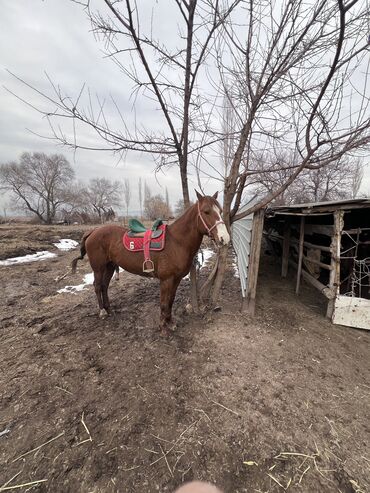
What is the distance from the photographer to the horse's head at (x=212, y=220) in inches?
118

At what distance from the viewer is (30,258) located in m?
8.77

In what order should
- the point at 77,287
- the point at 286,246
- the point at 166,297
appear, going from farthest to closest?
the point at 286,246 < the point at 77,287 < the point at 166,297

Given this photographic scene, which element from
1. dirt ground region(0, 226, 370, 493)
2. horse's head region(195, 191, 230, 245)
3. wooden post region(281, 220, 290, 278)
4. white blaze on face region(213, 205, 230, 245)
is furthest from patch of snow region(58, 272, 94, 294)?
wooden post region(281, 220, 290, 278)

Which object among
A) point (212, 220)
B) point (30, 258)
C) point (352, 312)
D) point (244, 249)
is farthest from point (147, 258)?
point (30, 258)

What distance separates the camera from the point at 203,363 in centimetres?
298

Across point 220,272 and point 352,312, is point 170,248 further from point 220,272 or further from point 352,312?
point 352,312

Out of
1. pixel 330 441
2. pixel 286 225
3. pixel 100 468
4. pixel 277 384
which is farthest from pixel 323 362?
pixel 286 225

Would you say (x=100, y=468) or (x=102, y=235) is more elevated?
(x=102, y=235)

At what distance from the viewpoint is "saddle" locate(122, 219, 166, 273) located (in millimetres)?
3402

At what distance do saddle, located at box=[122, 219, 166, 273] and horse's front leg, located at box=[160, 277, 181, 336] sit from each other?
0.33 m

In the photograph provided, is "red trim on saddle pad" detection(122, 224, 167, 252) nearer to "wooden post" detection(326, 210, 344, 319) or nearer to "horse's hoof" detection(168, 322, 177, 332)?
"horse's hoof" detection(168, 322, 177, 332)

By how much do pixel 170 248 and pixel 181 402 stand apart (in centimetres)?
196

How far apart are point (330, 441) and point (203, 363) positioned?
1465mm

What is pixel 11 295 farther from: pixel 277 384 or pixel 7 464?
pixel 277 384
